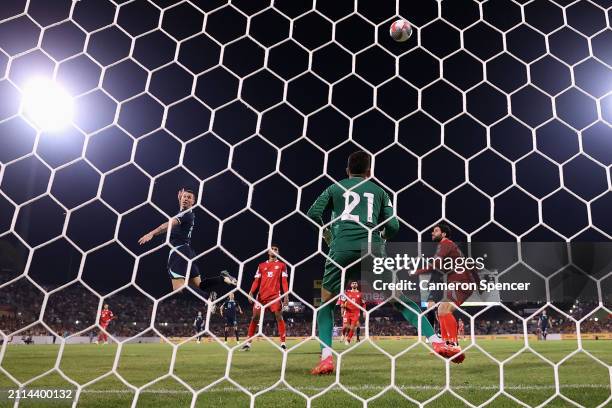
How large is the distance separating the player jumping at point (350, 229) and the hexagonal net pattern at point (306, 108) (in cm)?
93

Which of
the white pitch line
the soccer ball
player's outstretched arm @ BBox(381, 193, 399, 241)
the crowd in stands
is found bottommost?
the crowd in stands

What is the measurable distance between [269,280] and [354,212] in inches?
127

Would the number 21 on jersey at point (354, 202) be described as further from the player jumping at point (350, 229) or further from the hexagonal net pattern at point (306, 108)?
the hexagonal net pattern at point (306, 108)

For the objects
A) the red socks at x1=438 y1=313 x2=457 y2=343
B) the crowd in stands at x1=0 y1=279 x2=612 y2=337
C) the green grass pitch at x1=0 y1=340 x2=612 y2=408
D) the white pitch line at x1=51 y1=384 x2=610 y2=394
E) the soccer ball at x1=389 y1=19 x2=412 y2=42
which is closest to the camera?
the green grass pitch at x1=0 y1=340 x2=612 y2=408

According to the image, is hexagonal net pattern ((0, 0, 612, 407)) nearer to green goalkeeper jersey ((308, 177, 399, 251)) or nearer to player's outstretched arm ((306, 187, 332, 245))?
green goalkeeper jersey ((308, 177, 399, 251))

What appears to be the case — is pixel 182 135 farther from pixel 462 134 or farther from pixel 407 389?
pixel 407 389

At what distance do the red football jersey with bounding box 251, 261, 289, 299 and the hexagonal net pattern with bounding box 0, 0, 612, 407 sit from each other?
0.89 feet

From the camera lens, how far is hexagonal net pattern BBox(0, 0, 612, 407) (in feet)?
16.8

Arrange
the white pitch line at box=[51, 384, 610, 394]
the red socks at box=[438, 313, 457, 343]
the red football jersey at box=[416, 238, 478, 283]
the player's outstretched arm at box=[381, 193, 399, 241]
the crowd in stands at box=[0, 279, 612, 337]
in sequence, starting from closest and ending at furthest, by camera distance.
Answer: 1. the white pitch line at box=[51, 384, 610, 394]
2. the player's outstretched arm at box=[381, 193, 399, 241]
3. the red socks at box=[438, 313, 457, 343]
4. the red football jersey at box=[416, 238, 478, 283]
5. the crowd in stands at box=[0, 279, 612, 337]

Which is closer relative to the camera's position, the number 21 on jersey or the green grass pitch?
the green grass pitch

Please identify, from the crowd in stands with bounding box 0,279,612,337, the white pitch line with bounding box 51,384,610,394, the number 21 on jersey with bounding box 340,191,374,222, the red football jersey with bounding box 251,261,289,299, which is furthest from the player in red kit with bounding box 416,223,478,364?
the crowd in stands with bounding box 0,279,612,337

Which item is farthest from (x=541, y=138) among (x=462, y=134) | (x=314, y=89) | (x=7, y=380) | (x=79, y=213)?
(x=79, y=213)

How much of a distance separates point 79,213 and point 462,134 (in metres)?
9.08

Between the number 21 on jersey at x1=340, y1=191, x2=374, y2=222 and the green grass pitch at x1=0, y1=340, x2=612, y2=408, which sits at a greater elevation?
the number 21 on jersey at x1=340, y1=191, x2=374, y2=222
